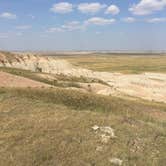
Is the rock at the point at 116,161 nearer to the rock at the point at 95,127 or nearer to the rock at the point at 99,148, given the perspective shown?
the rock at the point at 99,148

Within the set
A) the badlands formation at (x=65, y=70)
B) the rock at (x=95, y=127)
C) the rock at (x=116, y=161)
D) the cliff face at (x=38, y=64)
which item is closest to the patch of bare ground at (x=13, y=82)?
the rock at (x=95, y=127)

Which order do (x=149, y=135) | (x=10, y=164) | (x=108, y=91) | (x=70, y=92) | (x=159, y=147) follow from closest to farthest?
(x=10, y=164) < (x=159, y=147) < (x=149, y=135) < (x=70, y=92) < (x=108, y=91)

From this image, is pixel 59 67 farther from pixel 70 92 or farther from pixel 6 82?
pixel 70 92

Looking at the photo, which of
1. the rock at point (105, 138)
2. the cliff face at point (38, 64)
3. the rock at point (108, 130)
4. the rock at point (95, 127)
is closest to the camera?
the rock at point (105, 138)

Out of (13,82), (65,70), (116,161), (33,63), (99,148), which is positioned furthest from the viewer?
(65,70)

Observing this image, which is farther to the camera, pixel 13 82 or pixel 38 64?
pixel 38 64

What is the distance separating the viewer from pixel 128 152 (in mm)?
15750

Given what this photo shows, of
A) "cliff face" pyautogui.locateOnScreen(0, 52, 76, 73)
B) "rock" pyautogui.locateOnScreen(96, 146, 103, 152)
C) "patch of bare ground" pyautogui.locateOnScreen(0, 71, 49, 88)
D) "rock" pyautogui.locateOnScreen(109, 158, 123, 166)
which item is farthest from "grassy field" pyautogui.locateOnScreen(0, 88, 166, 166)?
"cliff face" pyautogui.locateOnScreen(0, 52, 76, 73)

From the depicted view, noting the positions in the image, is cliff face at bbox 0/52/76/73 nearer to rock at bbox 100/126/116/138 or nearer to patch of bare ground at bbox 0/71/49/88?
patch of bare ground at bbox 0/71/49/88

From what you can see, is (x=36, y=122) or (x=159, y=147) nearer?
(x=159, y=147)

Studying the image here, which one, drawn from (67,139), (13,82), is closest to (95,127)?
(67,139)

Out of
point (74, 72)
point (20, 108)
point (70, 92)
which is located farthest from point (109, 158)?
point (74, 72)

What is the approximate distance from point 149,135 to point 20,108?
30.5 feet

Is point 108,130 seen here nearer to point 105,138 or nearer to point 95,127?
point 95,127
